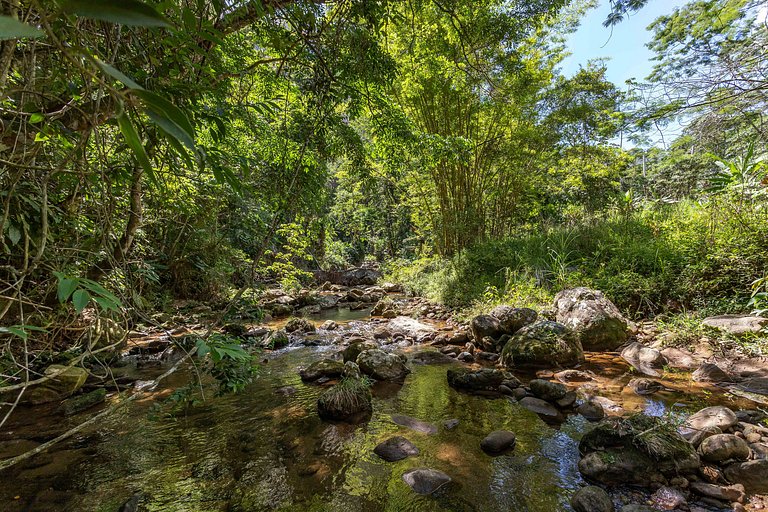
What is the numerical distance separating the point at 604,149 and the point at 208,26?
1213 cm

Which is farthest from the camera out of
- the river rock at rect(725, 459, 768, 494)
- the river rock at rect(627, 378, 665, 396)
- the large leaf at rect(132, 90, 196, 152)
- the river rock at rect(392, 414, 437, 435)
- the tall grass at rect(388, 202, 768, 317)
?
the tall grass at rect(388, 202, 768, 317)

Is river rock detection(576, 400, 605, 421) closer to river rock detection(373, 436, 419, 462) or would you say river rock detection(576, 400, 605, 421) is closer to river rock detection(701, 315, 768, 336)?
river rock detection(373, 436, 419, 462)

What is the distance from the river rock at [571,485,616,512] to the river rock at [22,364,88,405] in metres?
4.45

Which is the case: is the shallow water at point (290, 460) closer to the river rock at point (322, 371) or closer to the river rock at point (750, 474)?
the river rock at point (322, 371)

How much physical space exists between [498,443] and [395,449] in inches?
31.0

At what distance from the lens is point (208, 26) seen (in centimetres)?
135

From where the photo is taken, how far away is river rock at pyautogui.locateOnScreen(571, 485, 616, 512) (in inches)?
73.9

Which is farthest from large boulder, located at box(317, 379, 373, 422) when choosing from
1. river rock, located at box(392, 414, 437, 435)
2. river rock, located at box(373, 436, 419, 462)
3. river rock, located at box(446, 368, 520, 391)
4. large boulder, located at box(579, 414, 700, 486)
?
large boulder, located at box(579, 414, 700, 486)

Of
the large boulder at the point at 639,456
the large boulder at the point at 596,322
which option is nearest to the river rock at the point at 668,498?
the large boulder at the point at 639,456

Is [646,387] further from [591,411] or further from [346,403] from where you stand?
[346,403]

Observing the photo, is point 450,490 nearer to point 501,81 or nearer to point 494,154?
point 501,81

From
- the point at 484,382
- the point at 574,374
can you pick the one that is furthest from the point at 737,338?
the point at 484,382

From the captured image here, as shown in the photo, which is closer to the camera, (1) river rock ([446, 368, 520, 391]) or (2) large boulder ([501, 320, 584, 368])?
(1) river rock ([446, 368, 520, 391])

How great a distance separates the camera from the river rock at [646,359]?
384 centimetres
